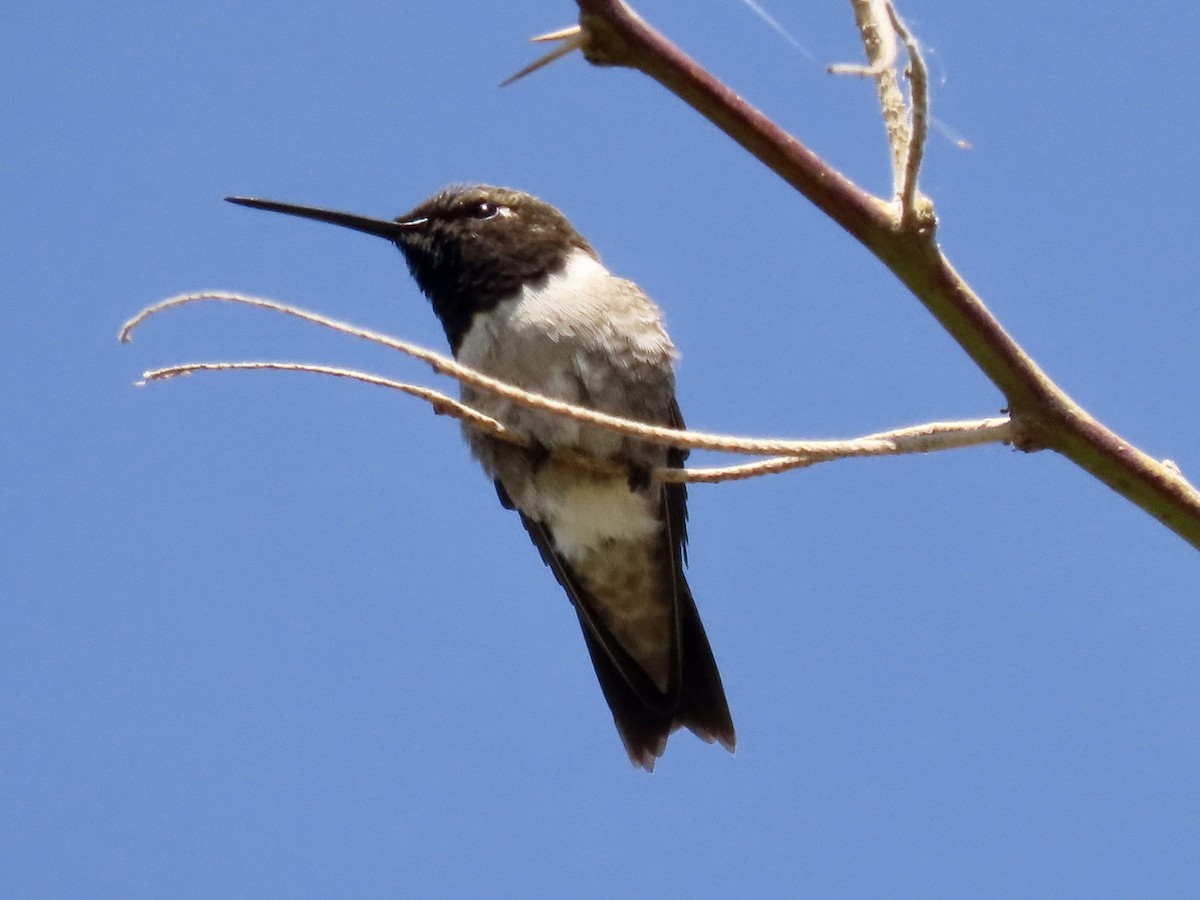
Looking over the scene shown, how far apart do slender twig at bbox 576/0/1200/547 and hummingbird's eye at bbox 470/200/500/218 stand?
3670mm

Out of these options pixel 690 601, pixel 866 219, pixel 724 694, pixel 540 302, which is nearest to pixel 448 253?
pixel 540 302

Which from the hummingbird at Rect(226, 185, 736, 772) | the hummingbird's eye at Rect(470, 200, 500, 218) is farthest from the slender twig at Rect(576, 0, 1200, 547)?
the hummingbird's eye at Rect(470, 200, 500, 218)

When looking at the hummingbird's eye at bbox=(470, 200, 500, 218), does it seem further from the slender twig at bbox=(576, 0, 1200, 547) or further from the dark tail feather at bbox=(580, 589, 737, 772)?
the slender twig at bbox=(576, 0, 1200, 547)

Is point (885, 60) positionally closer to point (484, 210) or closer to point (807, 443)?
point (807, 443)

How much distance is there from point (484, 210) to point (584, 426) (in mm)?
1226

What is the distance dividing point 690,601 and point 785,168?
3.66m

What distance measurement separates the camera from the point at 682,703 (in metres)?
4.80

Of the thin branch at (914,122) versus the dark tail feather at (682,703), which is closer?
the thin branch at (914,122)

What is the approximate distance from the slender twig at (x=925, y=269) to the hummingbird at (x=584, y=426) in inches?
113

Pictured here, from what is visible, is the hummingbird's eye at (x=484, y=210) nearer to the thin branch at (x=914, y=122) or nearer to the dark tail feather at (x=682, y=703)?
the dark tail feather at (x=682, y=703)

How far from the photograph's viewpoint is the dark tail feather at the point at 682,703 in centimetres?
466

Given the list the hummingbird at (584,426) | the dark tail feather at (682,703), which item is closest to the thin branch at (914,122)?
the hummingbird at (584,426)

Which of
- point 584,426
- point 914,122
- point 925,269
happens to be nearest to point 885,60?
point 914,122

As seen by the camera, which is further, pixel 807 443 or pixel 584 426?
pixel 584 426
